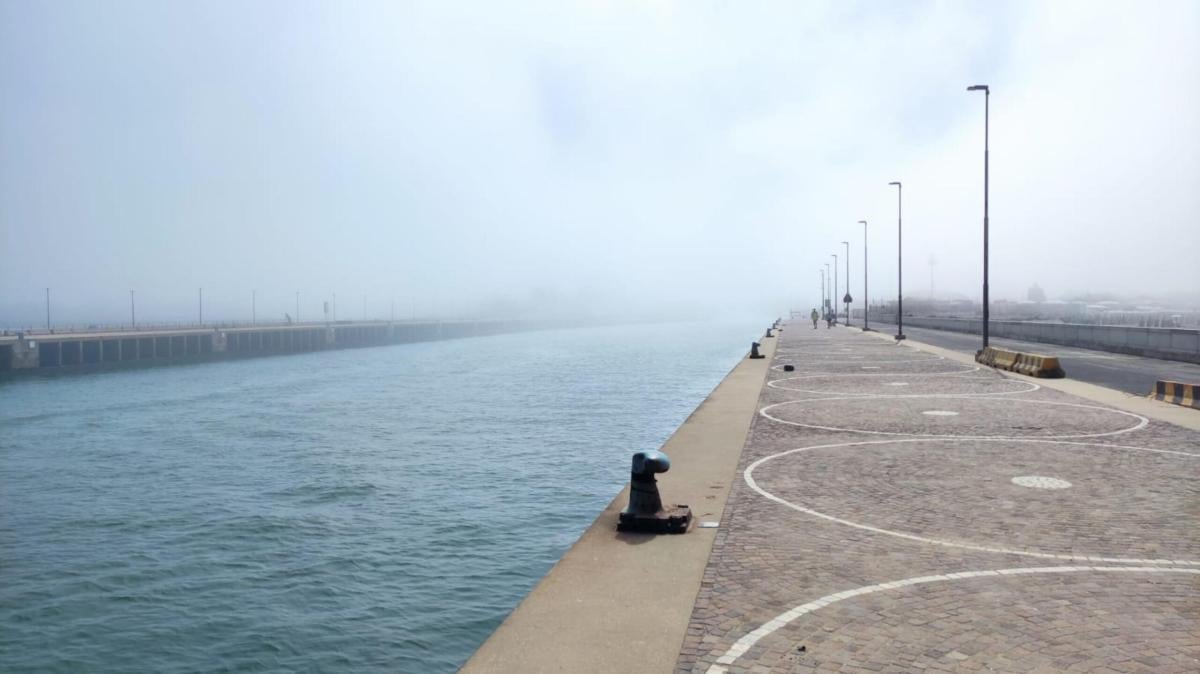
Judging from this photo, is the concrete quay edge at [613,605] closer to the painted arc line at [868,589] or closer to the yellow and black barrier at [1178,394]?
the painted arc line at [868,589]

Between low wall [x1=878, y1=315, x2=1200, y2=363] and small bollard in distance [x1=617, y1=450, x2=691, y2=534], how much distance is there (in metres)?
34.9

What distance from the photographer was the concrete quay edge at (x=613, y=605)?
666 centimetres

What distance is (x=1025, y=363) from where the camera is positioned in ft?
108

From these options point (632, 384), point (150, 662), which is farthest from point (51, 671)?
point (632, 384)

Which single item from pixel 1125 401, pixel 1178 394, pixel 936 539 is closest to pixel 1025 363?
pixel 1125 401

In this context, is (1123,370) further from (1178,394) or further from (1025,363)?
(1178,394)

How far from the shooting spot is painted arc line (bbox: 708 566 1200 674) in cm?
659

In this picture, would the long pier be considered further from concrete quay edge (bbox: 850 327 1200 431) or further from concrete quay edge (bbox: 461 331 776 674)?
concrete quay edge (bbox: 461 331 776 674)

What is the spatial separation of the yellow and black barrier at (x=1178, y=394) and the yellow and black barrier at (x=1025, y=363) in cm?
762

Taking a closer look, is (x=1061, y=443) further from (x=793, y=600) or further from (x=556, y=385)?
(x=556, y=385)

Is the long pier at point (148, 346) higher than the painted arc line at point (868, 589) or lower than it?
lower

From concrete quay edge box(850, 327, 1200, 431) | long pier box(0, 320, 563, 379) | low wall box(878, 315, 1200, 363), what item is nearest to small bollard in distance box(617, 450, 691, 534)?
concrete quay edge box(850, 327, 1200, 431)

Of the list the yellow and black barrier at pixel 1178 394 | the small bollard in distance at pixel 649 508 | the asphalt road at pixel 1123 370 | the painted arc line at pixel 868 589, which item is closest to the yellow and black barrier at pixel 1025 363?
the asphalt road at pixel 1123 370

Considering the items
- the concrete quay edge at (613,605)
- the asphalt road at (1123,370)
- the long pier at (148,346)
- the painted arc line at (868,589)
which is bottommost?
the long pier at (148,346)
